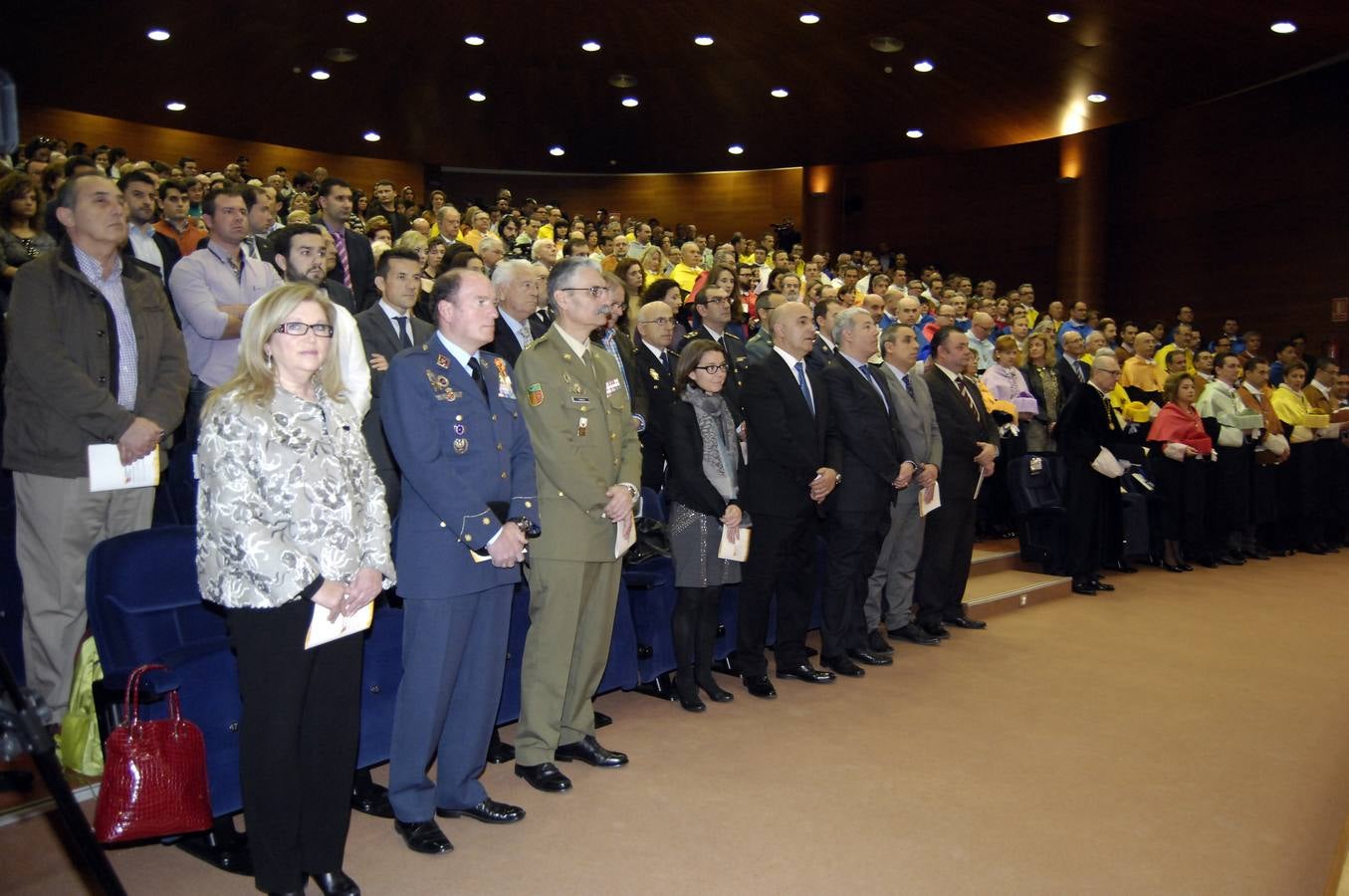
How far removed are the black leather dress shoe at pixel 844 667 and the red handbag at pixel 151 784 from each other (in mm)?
2911

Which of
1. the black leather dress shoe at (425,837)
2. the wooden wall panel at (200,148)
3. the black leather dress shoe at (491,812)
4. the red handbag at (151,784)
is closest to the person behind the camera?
the red handbag at (151,784)

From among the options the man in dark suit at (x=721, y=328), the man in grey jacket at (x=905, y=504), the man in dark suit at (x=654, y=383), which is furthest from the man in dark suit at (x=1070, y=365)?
the man in dark suit at (x=654, y=383)

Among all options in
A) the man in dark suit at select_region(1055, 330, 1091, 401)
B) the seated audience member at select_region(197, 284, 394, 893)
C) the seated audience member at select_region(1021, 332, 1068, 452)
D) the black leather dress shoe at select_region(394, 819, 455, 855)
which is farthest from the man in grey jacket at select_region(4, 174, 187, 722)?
the man in dark suit at select_region(1055, 330, 1091, 401)

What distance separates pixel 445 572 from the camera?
2.85 m

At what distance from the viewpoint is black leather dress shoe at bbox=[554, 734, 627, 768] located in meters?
3.51

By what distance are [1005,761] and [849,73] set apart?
1051cm

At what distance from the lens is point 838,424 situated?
4812mm

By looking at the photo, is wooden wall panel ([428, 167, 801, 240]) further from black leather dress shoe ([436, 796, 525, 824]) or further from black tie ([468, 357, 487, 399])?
black leather dress shoe ([436, 796, 525, 824])

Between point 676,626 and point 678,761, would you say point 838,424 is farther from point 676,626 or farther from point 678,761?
point 678,761

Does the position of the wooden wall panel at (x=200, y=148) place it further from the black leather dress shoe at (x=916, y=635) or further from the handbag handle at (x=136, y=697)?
the handbag handle at (x=136, y=697)

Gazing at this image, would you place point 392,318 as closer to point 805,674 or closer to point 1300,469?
point 805,674

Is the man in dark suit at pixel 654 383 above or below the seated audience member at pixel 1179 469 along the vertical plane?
above

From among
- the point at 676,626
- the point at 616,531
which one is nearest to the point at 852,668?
the point at 676,626

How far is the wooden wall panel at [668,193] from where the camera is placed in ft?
60.2
